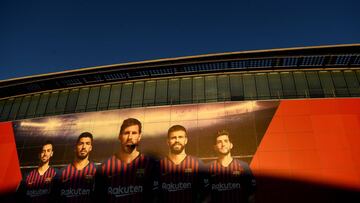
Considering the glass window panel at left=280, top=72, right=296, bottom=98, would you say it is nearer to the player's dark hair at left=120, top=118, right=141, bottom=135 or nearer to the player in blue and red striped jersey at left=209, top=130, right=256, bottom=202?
the player in blue and red striped jersey at left=209, top=130, right=256, bottom=202

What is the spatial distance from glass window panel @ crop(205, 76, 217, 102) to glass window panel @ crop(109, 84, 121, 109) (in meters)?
7.60

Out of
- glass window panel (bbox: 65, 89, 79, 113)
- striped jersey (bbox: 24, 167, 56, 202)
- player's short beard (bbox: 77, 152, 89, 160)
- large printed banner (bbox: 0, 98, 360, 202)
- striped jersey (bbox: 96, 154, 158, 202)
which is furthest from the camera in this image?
glass window panel (bbox: 65, 89, 79, 113)

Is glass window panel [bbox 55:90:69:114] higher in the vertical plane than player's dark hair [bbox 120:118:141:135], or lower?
higher

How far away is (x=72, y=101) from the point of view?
2381 centimetres

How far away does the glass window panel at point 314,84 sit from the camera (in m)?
20.5

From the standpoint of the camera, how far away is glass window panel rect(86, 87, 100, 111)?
23.0 meters

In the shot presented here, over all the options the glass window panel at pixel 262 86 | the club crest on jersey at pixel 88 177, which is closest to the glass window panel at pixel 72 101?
the club crest on jersey at pixel 88 177

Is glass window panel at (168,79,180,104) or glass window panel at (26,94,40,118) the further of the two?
glass window panel at (26,94,40,118)

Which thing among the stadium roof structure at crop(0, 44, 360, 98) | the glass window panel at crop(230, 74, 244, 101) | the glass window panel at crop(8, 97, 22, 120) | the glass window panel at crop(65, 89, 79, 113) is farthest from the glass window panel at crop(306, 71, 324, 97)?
the glass window panel at crop(8, 97, 22, 120)

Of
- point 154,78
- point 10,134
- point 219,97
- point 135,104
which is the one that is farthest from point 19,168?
point 219,97

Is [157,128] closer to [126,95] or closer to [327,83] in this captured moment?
[126,95]

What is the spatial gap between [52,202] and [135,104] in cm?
942

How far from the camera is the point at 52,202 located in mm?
19109

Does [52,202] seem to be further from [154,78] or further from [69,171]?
[154,78]
